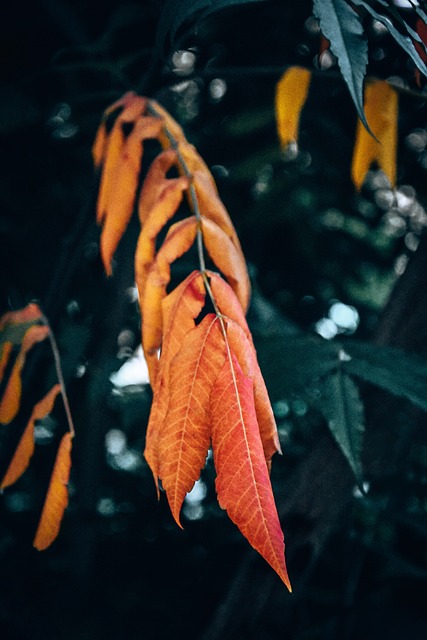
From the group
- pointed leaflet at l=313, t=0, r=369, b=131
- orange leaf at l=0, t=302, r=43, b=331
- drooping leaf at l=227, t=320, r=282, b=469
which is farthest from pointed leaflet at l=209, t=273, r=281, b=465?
orange leaf at l=0, t=302, r=43, b=331

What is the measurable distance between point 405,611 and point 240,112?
0.69m

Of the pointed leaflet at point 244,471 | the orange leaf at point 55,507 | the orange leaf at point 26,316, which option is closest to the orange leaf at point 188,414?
the pointed leaflet at point 244,471

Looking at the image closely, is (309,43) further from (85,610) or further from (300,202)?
(85,610)

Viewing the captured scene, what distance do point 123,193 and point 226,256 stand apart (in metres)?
0.11

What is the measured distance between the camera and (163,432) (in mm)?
290

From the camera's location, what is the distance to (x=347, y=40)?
0.30 m

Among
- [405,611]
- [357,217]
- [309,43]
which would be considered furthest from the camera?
[357,217]

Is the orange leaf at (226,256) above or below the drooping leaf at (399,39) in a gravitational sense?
below

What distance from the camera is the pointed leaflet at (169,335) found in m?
0.31

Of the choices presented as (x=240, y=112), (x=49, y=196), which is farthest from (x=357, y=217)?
(x=49, y=196)

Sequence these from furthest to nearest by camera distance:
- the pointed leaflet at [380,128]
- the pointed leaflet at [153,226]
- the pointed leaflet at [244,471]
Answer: the pointed leaflet at [380,128], the pointed leaflet at [153,226], the pointed leaflet at [244,471]

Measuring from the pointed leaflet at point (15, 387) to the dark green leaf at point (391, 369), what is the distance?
241mm

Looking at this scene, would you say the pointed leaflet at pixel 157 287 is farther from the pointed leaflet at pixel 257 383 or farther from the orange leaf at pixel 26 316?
the orange leaf at pixel 26 316

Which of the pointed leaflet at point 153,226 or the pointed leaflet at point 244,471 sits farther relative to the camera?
the pointed leaflet at point 153,226
